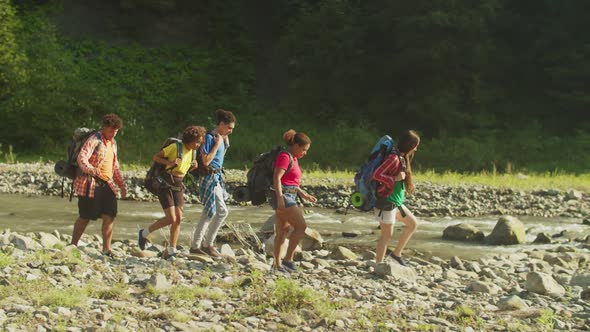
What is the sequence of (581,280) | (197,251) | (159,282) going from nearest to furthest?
(159,282) < (197,251) < (581,280)

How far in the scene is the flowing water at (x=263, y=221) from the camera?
13.8 m

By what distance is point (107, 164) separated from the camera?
912 cm

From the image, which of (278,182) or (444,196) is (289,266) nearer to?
(278,182)

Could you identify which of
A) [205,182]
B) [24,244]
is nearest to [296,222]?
[205,182]

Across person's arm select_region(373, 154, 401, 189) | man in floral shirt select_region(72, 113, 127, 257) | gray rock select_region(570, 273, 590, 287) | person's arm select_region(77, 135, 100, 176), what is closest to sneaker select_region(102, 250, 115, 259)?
man in floral shirt select_region(72, 113, 127, 257)

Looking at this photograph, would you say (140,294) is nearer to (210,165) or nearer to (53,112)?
(210,165)

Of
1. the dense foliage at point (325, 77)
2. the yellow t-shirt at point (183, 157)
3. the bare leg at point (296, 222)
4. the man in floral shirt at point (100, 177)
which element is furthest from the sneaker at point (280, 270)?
the dense foliage at point (325, 77)

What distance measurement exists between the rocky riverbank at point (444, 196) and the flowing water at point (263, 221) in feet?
2.24

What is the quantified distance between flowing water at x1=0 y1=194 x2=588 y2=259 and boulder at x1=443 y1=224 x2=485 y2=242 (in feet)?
0.65

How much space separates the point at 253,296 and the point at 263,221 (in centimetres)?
952

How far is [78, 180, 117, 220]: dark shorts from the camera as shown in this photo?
9133 millimetres

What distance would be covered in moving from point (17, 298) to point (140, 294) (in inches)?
41.0

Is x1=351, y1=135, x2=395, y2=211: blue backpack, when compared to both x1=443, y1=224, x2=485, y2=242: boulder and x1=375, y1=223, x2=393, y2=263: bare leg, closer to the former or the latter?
x1=375, y1=223, x2=393, y2=263: bare leg

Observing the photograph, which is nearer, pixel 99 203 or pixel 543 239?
pixel 99 203
